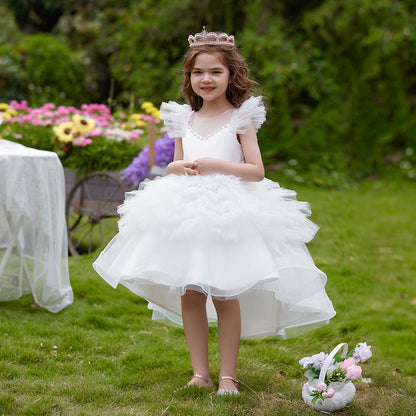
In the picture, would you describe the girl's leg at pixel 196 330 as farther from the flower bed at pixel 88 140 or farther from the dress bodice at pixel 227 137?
the flower bed at pixel 88 140

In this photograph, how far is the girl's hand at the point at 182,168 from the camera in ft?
7.24

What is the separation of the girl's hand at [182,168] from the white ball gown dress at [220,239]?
3 cm

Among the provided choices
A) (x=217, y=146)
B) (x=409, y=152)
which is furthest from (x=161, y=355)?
(x=409, y=152)

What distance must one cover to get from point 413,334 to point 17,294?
88.4 inches

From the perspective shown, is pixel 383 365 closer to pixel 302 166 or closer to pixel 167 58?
pixel 302 166

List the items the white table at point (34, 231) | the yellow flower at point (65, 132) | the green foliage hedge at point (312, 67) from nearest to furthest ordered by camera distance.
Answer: the white table at point (34, 231) < the yellow flower at point (65, 132) < the green foliage hedge at point (312, 67)

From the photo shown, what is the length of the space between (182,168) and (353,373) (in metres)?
0.97

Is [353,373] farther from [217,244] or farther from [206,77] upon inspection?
[206,77]

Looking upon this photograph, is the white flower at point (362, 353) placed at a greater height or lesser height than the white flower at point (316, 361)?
greater

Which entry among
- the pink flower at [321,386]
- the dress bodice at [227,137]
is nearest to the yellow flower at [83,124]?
the dress bodice at [227,137]

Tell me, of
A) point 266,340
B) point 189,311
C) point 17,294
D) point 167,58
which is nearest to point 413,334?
point 266,340

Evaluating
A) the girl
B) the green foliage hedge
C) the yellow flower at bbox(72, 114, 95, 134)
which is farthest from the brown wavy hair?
the green foliage hedge

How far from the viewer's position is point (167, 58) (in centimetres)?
868

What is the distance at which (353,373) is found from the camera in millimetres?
2010
